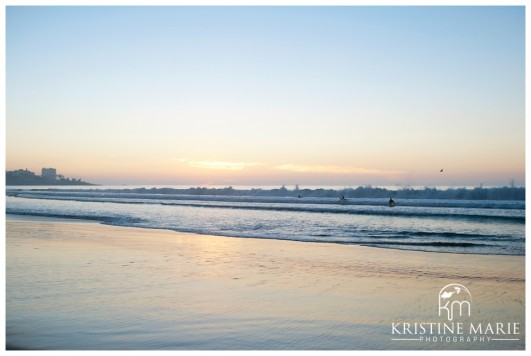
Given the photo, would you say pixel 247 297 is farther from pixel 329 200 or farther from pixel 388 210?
pixel 329 200

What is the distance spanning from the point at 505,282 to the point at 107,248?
9.66m

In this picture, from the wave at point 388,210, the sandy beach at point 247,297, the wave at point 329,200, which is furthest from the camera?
the wave at point 329,200

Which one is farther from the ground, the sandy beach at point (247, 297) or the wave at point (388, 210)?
the wave at point (388, 210)

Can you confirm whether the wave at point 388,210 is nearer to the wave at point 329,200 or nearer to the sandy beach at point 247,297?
the wave at point 329,200

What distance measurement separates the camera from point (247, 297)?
7652mm

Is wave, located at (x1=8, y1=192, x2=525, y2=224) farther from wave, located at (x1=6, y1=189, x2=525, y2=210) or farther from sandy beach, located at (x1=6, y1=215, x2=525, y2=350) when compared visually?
sandy beach, located at (x1=6, y1=215, x2=525, y2=350)

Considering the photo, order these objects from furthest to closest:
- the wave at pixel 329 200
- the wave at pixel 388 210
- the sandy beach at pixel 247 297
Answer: the wave at pixel 329 200
the wave at pixel 388 210
the sandy beach at pixel 247 297

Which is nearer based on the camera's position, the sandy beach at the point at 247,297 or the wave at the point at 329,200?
the sandy beach at the point at 247,297

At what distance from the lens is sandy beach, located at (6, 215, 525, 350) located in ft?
19.5

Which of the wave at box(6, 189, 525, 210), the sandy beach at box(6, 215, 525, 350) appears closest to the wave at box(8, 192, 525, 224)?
the wave at box(6, 189, 525, 210)

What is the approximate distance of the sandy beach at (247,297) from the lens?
593 cm

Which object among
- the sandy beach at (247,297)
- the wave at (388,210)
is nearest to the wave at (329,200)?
the wave at (388,210)

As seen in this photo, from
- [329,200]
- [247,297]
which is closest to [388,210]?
[329,200]

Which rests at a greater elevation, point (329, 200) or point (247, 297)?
point (329, 200)
